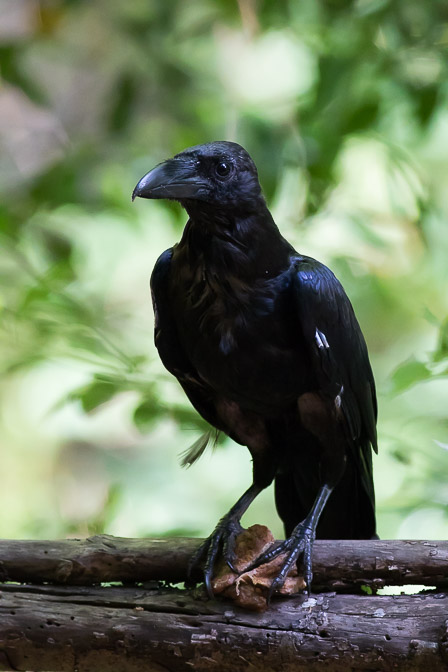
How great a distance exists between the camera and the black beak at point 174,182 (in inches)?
76.8

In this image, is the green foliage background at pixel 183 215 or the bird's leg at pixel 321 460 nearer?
the bird's leg at pixel 321 460

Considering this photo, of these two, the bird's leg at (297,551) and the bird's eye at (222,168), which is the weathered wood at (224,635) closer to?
the bird's leg at (297,551)

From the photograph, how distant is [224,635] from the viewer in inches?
75.0

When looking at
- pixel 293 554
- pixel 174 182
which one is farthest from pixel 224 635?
pixel 174 182

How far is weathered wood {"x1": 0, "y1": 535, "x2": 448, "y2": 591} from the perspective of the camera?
1985 millimetres

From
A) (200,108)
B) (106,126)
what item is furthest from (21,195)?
(200,108)

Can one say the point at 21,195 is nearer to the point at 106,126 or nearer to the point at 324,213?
the point at 106,126

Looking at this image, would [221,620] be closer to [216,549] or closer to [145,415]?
[216,549]

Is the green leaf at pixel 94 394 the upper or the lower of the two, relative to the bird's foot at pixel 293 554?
upper

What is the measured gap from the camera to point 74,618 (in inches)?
75.9

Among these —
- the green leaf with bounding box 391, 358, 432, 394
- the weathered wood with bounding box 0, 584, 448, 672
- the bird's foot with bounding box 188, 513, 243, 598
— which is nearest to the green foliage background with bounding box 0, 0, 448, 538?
the green leaf with bounding box 391, 358, 432, 394

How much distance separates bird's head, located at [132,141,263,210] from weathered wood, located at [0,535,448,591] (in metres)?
0.91

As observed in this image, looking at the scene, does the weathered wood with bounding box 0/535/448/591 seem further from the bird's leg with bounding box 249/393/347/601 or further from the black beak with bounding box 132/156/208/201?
the black beak with bounding box 132/156/208/201

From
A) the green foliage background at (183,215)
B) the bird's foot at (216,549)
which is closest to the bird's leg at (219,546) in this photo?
the bird's foot at (216,549)
